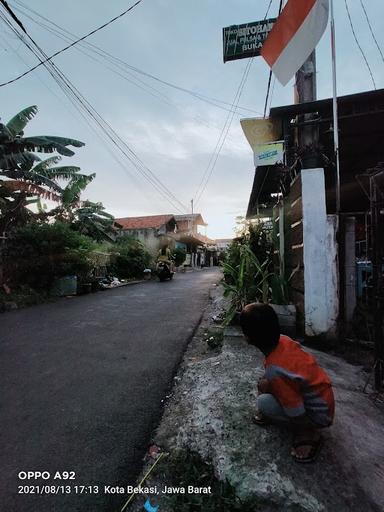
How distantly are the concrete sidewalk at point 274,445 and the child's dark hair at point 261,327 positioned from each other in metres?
0.67

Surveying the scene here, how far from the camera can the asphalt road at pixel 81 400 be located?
1.80m

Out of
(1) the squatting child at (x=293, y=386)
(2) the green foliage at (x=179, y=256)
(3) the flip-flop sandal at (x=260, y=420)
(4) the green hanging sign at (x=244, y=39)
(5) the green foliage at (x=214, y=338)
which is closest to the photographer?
(1) the squatting child at (x=293, y=386)

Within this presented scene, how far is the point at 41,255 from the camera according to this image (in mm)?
10188

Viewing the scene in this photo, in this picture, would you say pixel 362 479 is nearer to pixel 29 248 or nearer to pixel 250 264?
pixel 250 264

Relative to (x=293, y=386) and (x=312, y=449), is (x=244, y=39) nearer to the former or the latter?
(x=293, y=386)

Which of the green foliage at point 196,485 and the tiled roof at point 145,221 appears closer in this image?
the green foliage at point 196,485

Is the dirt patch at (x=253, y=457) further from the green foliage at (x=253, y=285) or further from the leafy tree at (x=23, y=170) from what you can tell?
the leafy tree at (x=23, y=170)

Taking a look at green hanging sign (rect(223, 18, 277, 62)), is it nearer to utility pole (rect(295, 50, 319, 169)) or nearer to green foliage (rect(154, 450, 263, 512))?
utility pole (rect(295, 50, 319, 169))

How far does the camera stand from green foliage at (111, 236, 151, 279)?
17.0m

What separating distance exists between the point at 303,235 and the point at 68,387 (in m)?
3.62

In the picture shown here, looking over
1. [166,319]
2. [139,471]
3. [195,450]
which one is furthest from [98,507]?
[166,319]

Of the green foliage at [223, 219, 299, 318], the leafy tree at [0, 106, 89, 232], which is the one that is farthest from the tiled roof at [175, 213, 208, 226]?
the green foliage at [223, 219, 299, 318]

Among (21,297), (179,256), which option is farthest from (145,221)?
(21,297)

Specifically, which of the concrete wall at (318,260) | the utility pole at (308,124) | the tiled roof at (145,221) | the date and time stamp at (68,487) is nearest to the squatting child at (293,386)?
Answer: the date and time stamp at (68,487)
